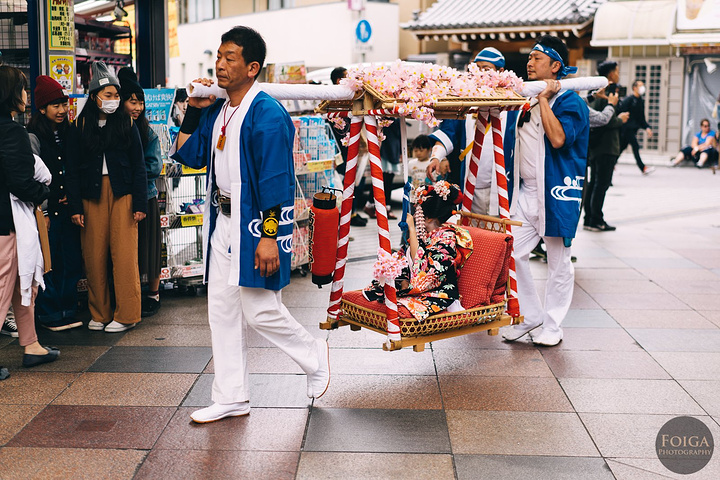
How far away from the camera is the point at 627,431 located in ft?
13.6

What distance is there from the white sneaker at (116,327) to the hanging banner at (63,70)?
6.59ft

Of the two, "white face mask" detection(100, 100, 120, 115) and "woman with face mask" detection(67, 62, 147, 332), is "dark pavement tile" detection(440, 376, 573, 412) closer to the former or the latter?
"woman with face mask" detection(67, 62, 147, 332)

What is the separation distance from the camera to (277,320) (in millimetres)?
4188

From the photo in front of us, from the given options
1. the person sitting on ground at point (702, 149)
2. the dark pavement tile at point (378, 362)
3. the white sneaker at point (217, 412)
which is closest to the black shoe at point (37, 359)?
the white sneaker at point (217, 412)

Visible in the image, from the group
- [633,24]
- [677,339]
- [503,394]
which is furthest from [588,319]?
[633,24]

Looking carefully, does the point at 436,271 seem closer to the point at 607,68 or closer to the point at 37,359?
the point at 37,359

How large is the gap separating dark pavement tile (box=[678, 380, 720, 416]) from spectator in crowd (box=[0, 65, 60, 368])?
397 cm

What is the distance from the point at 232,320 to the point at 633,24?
20849 mm

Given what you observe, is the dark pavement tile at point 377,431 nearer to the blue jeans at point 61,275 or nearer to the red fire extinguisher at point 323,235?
the red fire extinguisher at point 323,235

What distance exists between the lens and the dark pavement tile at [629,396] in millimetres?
4441

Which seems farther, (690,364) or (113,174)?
(113,174)

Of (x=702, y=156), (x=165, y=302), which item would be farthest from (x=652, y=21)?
(x=165, y=302)

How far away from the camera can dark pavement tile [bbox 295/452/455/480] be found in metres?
3.62

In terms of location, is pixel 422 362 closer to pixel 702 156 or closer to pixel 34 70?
pixel 34 70
